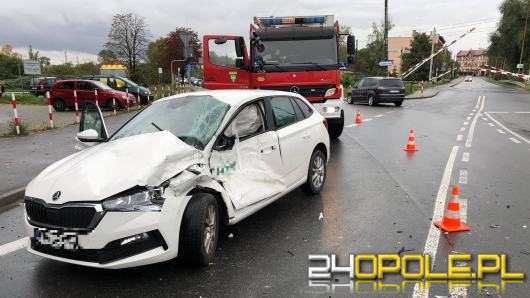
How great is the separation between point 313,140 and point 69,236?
3.67m

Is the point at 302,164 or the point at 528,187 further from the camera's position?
the point at 528,187

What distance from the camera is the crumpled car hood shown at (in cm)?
355

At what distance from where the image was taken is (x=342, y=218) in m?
5.38

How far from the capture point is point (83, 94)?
2217cm

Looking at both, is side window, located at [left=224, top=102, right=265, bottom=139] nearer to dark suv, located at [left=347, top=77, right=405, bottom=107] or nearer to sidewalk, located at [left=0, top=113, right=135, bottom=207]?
sidewalk, located at [left=0, top=113, right=135, bottom=207]

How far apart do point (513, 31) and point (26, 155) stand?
70772mm

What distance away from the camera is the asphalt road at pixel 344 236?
144 inches

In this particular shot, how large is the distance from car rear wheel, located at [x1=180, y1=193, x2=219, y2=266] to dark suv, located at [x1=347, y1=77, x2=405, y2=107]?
21.8m

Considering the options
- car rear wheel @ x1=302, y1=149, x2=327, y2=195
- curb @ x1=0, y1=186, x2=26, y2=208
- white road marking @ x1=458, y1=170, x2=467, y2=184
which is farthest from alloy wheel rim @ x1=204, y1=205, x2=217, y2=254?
white road marking @ x1=458, y1=170, x2=467, y2=184

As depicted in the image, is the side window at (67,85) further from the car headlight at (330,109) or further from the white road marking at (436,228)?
the white road marking at (436,228)

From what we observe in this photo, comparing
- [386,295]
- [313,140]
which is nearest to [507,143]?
[313,140]

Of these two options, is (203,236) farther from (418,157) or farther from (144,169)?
(418,157)

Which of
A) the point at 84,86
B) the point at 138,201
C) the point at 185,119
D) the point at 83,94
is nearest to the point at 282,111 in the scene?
the point at 185,119

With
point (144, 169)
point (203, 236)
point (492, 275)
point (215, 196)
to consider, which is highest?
point (144, 169)
